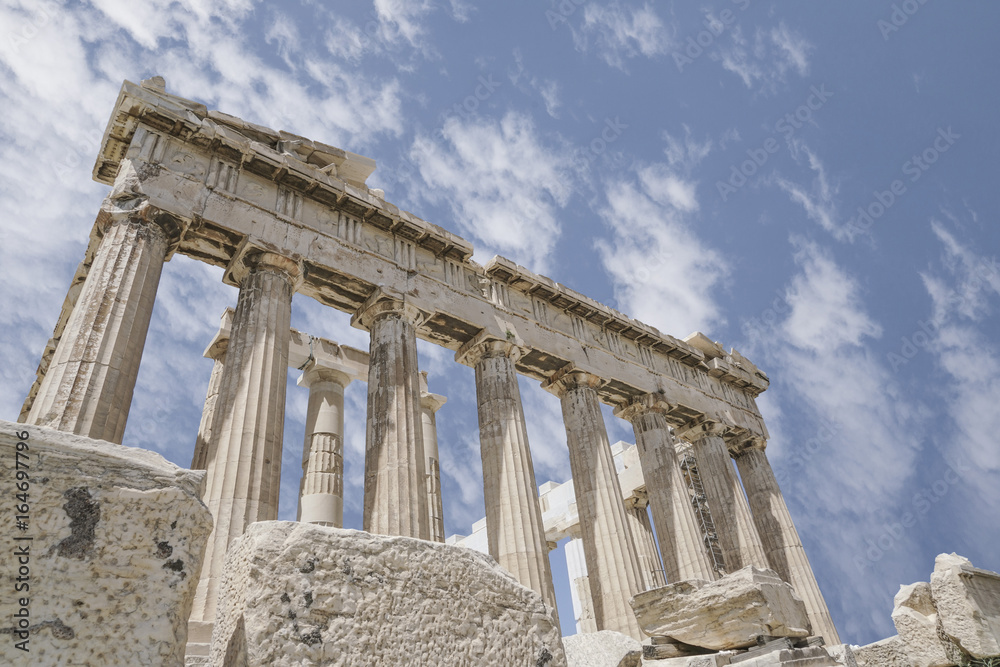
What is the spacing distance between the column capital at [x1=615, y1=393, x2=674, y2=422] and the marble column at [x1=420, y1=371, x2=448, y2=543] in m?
5.51

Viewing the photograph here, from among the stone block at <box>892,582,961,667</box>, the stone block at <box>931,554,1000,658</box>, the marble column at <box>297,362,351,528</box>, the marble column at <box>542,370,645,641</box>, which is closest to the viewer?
the stone block at <box>931,554,1000,658</box>

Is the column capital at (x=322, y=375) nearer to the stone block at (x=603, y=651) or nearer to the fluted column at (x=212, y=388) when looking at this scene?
the fluted column at (x=212, y=388)

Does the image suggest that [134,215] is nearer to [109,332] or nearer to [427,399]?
[109,332]

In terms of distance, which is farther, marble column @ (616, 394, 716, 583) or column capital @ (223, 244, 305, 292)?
marble column @ (616, 394, 716, 583)

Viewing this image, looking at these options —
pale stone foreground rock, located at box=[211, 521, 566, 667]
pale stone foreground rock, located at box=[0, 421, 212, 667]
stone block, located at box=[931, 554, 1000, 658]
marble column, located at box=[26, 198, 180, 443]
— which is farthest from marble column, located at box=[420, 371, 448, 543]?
pale stone foreground rock, located at box=[0, 421, 212, 667]

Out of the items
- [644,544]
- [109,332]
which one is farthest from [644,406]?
[109,332]

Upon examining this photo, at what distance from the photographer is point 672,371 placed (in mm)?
21281

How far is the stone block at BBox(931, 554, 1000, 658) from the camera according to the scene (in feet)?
29.9

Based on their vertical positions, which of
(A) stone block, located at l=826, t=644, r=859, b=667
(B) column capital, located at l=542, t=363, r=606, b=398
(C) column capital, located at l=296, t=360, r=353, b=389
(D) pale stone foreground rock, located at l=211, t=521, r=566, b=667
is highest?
(C) column capital, located at l=296, t=360, r=353, b=389

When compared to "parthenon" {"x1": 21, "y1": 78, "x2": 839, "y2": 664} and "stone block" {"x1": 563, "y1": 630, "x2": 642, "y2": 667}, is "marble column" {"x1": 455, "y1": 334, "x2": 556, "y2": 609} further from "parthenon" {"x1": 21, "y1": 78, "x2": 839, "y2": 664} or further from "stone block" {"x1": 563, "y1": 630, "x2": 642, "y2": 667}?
"stone block" {"x1": 563, "y1": 630, "x2": 642, "y2": 667}

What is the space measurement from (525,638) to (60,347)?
32.5ft

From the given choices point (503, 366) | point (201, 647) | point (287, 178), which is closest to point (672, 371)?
point (503, 366)

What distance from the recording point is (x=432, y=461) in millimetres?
18188

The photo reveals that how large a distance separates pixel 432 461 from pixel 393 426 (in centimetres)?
519
